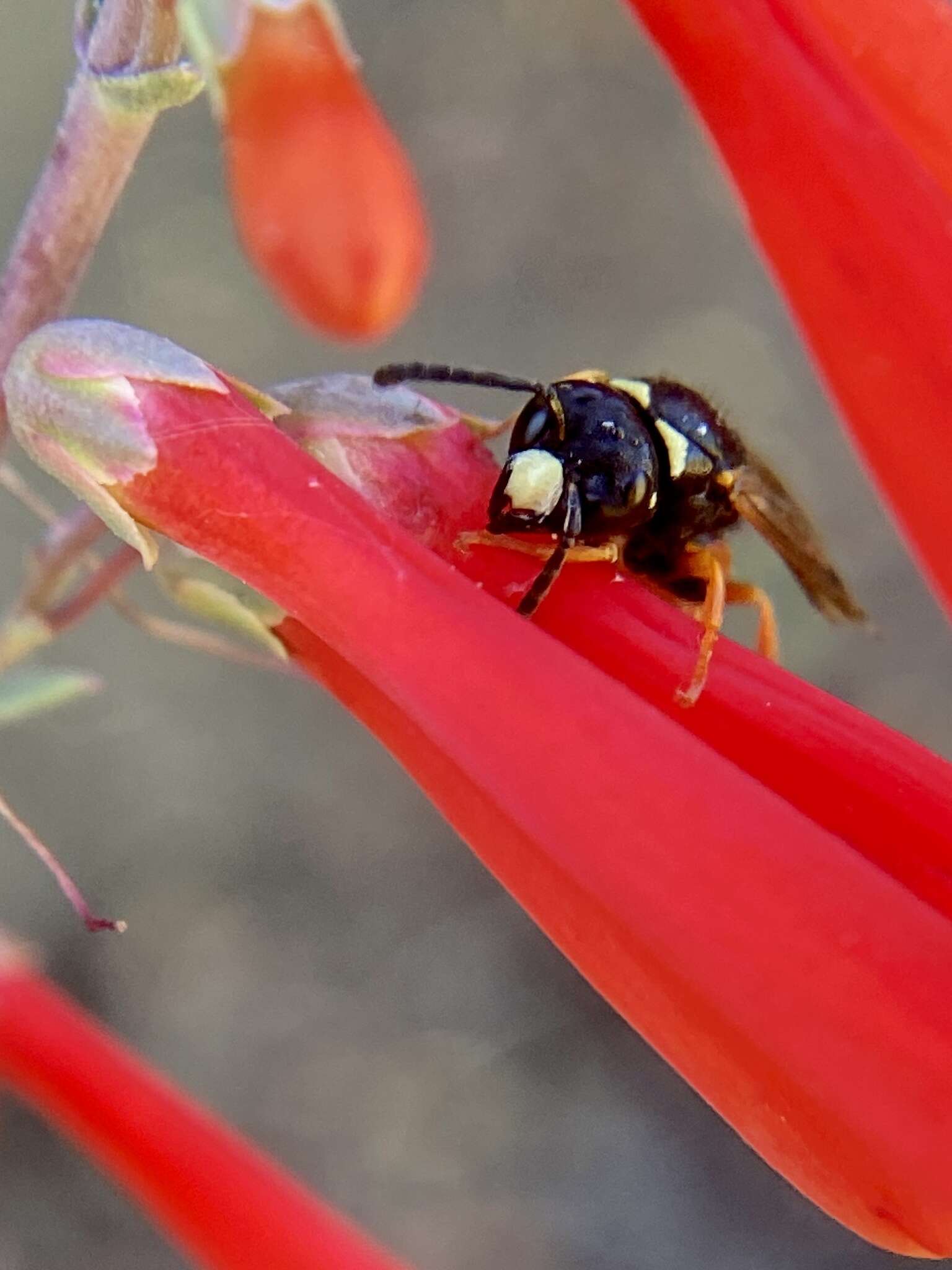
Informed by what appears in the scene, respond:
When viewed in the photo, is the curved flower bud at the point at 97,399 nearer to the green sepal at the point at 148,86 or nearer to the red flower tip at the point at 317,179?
the green sepal at the point at 148,86

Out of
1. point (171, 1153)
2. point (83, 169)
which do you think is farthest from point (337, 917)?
point (83, 169)

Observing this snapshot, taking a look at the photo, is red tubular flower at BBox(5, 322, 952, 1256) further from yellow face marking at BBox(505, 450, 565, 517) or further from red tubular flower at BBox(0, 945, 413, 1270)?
red tubular flower at BBox(0, 945, 413, 1270)

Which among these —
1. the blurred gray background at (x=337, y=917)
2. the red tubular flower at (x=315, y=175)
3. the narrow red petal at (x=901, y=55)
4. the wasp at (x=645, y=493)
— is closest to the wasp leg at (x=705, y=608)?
the wasp at (x=645, y=493)

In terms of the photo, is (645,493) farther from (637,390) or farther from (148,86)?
(148,86)

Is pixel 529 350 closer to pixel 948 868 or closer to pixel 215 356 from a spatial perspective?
pixel 215 356

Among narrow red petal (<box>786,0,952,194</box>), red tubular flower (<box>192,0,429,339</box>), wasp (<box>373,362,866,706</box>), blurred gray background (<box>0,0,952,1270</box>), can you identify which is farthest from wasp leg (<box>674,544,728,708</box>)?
blurred gray background (<box>0,0,952,1270</box>)

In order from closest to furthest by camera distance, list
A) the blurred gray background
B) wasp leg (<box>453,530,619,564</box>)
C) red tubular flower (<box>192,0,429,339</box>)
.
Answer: wasp leg (<box>453,530,619,564</box>), red tubular flower (<box>192,0,429,339</box>), the blurred gray background
